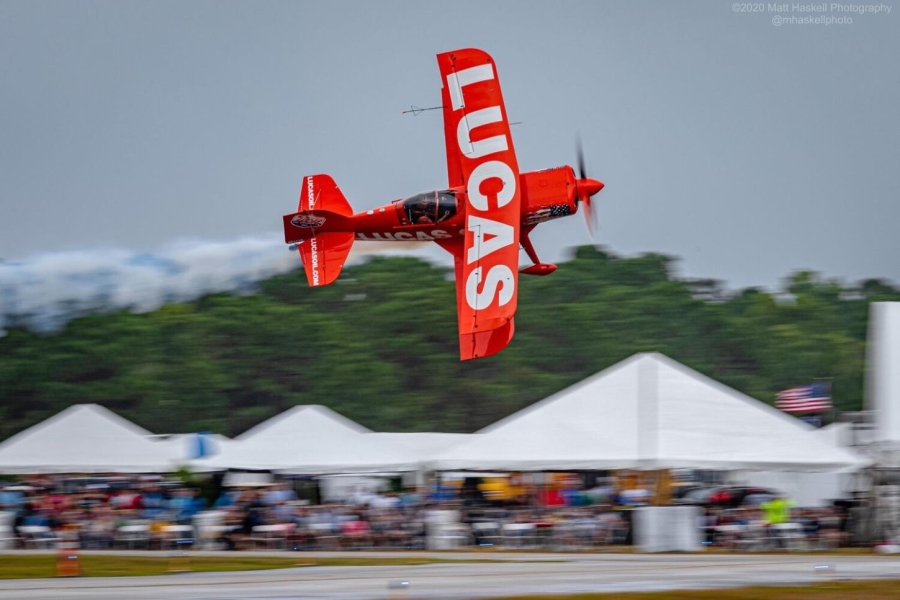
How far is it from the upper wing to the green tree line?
33542 mm

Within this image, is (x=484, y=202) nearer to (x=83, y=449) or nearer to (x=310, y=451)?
(x=310, y=451)

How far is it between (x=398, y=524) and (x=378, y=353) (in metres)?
34.5

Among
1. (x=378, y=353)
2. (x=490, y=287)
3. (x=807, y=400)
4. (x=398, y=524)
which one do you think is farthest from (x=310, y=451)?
(x=378, y=353)

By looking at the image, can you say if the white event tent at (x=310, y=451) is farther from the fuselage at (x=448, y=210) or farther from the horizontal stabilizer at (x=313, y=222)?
the fuselage at (x=448, y=210)

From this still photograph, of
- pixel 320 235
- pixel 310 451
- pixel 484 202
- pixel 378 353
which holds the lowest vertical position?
pixel 310 451

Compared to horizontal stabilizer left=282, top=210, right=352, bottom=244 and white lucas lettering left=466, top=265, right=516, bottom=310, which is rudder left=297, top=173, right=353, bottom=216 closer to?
horizontal stabilizer left=282, top=210, right=352, bottom=244

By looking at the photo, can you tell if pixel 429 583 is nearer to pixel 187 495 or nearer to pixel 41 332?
pixel 187 495

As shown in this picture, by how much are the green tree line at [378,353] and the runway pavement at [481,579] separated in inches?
1323

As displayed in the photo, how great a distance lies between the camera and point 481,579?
1293cm

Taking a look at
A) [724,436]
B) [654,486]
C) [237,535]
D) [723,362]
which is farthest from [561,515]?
[723,362]

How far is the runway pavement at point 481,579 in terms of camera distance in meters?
11.5

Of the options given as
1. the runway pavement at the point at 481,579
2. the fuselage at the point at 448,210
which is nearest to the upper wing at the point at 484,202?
the fuselage at the point at 448,210

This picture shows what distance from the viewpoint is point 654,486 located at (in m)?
17.6

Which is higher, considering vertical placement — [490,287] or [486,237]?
[486,237]
